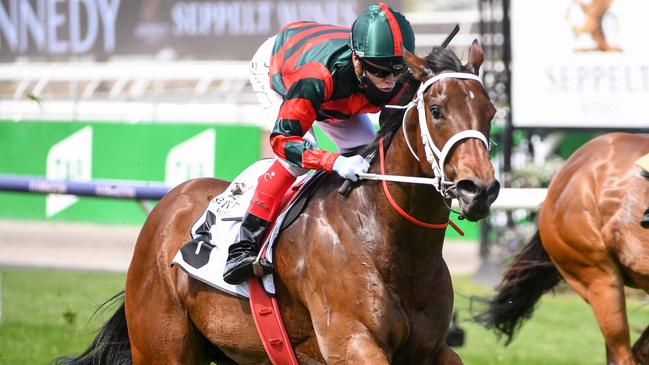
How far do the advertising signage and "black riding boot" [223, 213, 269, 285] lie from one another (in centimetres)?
668

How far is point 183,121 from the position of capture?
1310 cm

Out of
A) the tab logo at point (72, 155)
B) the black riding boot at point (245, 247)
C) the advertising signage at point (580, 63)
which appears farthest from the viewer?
the tab logo at point (72, 155)

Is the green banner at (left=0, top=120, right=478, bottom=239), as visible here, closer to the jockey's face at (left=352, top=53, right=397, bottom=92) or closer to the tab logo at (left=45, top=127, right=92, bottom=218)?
the tab logo at (left=45, top=127, right=92, bottom=218)

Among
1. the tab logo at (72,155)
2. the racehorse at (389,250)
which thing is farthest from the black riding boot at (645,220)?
the tab logo at (72,155)

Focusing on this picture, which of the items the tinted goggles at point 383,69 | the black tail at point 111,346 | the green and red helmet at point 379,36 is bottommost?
the black tail at point 111,346

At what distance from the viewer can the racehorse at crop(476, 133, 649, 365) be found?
5891 mm

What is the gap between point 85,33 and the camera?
16.1 m

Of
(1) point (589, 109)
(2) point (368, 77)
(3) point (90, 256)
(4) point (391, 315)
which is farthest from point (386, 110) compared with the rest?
(3) point (90, 256)

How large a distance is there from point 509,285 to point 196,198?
8.45 ft

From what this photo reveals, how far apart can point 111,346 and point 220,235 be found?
95 centimetres

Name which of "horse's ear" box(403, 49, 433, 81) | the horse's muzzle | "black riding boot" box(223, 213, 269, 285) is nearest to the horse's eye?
"horse's ear" box(403, 49, 433, 81)

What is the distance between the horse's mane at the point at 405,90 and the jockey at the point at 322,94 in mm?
58

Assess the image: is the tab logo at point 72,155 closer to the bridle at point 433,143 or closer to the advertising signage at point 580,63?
the advertising signage at point 580,63

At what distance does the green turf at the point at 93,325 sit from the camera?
23.5 ft
